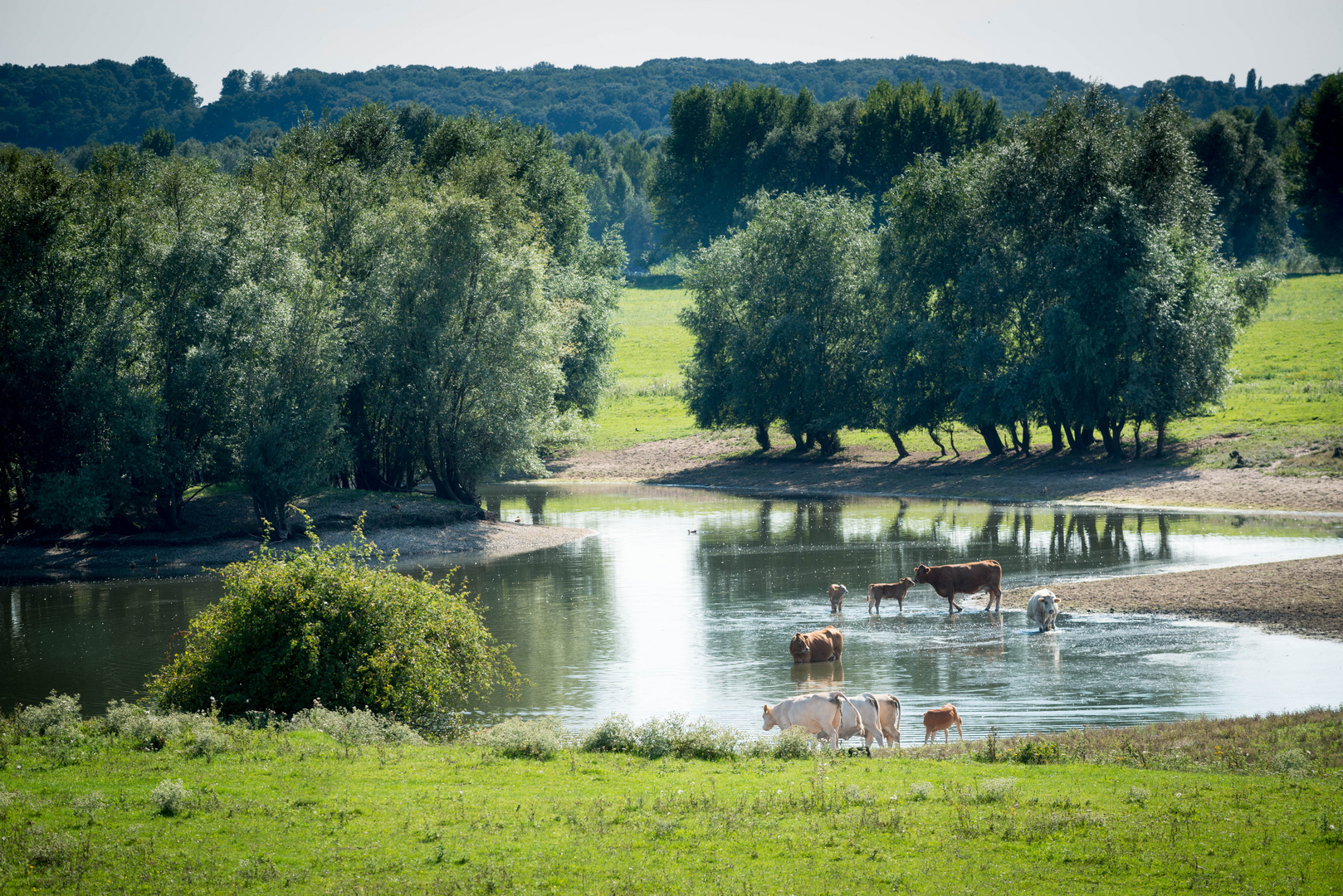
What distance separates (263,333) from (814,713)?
3253 cm

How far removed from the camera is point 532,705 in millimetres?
21891

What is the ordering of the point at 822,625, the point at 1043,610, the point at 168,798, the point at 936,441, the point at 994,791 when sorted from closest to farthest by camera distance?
the point at 168,798, the point at 994,791, the point at 1043,610, the point at 822,625, the point at 936,441

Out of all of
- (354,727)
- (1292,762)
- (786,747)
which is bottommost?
(786,747)

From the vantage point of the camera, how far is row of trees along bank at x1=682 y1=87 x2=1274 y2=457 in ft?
178

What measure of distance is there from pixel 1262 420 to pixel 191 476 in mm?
52186

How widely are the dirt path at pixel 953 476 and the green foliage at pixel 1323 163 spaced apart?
178ft

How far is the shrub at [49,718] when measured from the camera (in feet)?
52.8

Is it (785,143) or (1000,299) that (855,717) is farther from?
(785,143)

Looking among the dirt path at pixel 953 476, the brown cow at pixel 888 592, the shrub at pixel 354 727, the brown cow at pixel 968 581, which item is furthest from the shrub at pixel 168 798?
the dirt path at pixel 953 476

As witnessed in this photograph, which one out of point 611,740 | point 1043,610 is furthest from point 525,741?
point 1043,610

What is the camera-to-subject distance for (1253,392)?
63.0m

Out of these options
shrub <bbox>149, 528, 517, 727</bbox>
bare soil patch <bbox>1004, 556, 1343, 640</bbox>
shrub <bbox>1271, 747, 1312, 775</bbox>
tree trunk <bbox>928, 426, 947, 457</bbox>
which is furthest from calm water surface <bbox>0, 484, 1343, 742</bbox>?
tree trunk <bbox>928, 426, 947, 457</bbox>

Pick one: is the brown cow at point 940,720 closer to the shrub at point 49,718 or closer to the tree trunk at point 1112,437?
the shrub at point 49,718

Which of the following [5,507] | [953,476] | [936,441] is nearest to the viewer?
[5,507]
